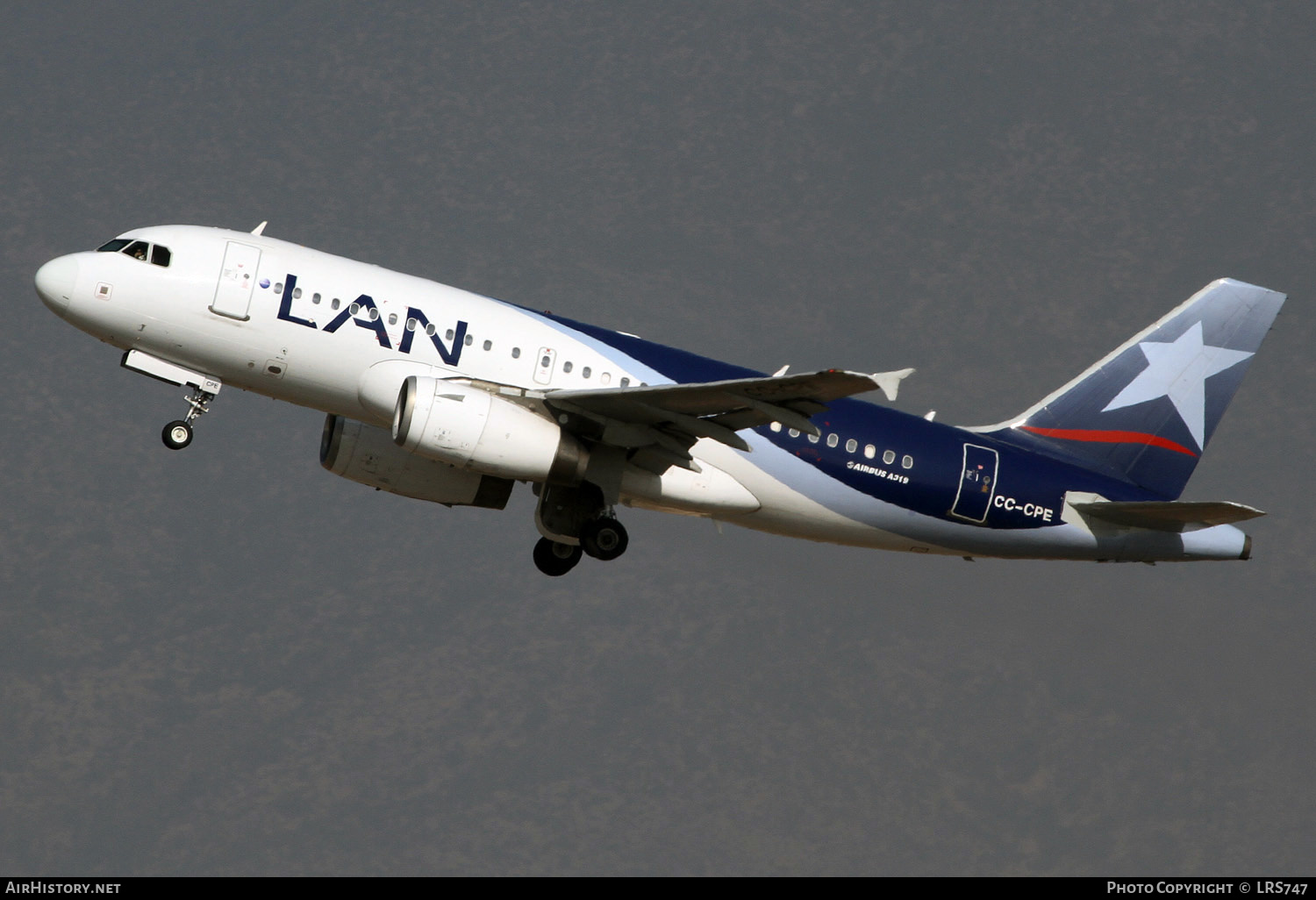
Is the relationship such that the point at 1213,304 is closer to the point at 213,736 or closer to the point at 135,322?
the point at 135,322

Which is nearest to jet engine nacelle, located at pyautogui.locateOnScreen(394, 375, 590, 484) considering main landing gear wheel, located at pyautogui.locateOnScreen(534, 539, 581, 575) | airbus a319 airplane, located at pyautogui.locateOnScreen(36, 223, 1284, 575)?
airbus a319 airplane, located at pyautogui.locateOnScreen(36, 223, 1284, 575)

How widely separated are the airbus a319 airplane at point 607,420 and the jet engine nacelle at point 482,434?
0.13ft

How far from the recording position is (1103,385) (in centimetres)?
3703

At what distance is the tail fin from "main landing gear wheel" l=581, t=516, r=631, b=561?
9399 millimetres

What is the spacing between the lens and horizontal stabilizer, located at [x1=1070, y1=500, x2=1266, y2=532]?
31.8 m

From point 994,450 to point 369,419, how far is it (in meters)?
13.4

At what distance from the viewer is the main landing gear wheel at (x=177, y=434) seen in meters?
31.4

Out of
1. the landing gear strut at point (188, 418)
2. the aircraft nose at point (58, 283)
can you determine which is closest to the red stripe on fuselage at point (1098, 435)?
the landing gear strut at point (188, 418)

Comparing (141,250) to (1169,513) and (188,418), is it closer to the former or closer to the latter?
(188,418)

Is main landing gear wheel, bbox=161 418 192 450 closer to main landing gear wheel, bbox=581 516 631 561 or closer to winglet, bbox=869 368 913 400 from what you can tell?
main landing gear wheel, bbox=581 516 631 561

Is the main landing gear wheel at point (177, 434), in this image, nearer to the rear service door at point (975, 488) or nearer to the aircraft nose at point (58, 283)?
the aircraft nose at point (58, 283)

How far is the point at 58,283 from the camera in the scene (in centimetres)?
3055

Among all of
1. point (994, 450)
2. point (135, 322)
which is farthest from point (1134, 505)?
point (135, 322)
